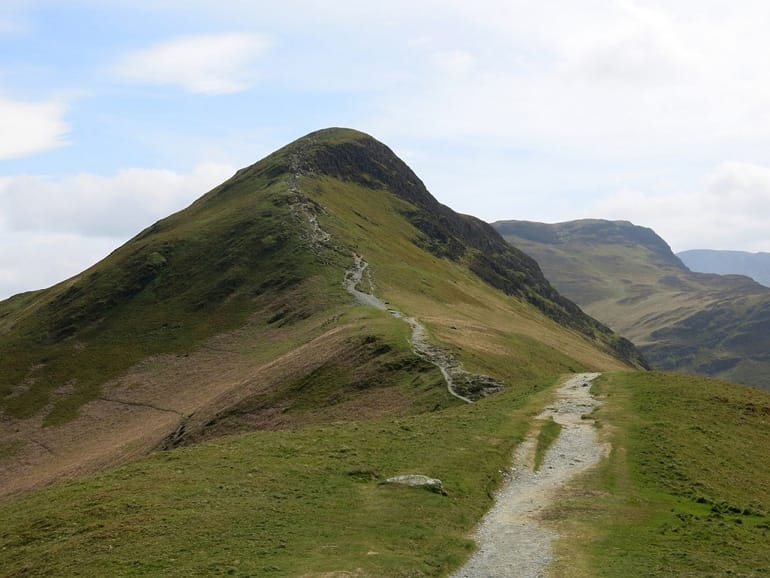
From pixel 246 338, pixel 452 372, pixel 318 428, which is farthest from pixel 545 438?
pixel 246 338

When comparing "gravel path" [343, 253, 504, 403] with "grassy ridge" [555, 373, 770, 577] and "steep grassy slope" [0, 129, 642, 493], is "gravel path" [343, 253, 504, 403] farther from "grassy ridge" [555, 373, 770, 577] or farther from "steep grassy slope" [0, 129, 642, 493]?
"grassy ridge" [555, 373, 770, 577]

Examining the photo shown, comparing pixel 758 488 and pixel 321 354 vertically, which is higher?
pixel 321 354

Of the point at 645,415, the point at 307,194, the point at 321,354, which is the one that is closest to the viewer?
the point at 645,415

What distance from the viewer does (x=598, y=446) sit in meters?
44.2

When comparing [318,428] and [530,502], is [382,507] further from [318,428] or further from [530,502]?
[318,428]

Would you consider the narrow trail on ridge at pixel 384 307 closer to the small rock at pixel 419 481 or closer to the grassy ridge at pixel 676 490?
the grassy ridge at pixel 676 490

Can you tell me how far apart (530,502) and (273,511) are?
1260 cm

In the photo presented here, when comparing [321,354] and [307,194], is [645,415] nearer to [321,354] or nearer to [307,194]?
[321,354]

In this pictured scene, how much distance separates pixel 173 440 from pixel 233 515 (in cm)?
4254

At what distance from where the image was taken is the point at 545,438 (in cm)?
4606

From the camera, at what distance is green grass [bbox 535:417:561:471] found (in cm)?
4222

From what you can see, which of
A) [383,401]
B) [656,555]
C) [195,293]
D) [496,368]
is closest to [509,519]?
[656,555]

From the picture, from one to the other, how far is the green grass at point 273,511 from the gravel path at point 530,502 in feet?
2.77

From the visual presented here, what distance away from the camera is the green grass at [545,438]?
4222 centimetres
